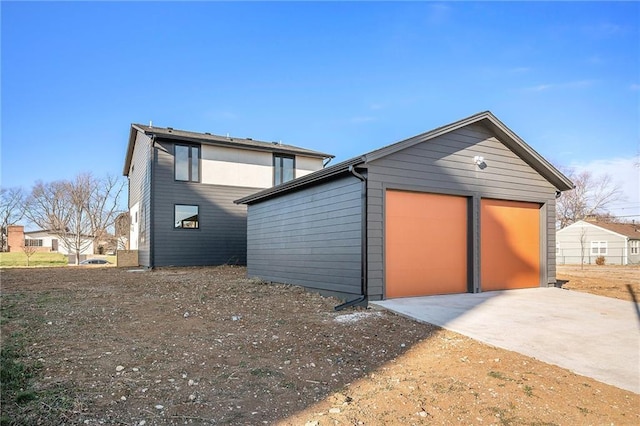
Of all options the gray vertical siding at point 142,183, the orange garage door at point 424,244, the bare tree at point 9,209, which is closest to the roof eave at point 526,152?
the orange garage door at point 424,244

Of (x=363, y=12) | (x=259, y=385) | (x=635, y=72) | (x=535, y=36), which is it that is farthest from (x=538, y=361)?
(x=635, y=72)

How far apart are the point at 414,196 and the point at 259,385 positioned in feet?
18.2

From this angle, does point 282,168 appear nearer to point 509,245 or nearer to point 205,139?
point 205,139

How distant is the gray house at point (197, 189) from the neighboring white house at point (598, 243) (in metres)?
31.1

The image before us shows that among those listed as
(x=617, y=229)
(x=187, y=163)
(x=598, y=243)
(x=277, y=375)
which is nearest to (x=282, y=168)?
(x=187, y=163)

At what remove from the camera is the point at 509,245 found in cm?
942

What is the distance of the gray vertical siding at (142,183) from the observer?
16.5 meters

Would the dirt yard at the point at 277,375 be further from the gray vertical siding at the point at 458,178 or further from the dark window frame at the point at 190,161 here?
the dark window frame at the point at 190,161

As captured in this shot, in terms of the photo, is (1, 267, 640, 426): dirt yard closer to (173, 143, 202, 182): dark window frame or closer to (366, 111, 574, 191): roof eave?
(366, 111, 574, 191): roof eave

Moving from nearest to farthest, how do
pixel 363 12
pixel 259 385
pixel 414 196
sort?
1. pixel 259 385
2. pixel 414 196
3. pixel 363 12

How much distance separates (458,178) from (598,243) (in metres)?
36.1

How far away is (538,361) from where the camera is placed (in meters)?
4.25

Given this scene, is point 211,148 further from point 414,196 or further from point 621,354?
point 621,354

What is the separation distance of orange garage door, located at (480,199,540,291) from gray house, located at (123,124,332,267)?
11330mm
